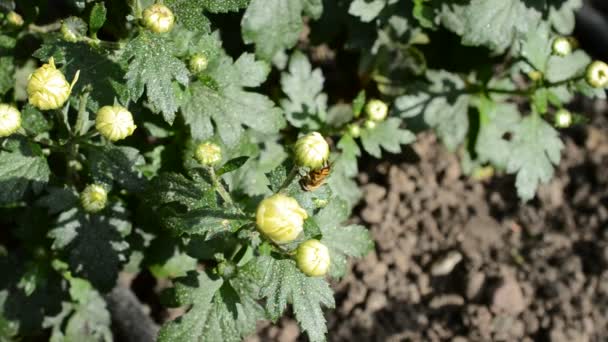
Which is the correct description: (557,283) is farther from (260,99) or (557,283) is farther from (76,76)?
(76,76)

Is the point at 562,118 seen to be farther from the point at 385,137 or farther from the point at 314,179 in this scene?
the point at 314,179

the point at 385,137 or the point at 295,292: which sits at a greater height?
the point at 295,292

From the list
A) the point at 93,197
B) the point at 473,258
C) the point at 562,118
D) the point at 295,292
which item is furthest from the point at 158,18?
the point at 473,258

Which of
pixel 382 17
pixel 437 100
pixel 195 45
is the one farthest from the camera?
pixel 437 100

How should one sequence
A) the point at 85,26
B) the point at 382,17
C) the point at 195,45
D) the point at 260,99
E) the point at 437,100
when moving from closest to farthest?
the point at 85,26 < the point at 195,45 < the point at 260,99 < the point at 382,17 < the point at 437,100

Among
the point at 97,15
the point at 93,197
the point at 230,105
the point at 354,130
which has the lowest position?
the point at 354,130

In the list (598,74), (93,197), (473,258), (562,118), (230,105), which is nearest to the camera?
(93,197)

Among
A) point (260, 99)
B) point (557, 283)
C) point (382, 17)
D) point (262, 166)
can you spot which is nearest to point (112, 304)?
point (262, 166)
